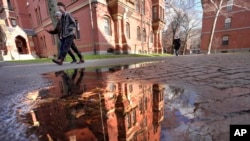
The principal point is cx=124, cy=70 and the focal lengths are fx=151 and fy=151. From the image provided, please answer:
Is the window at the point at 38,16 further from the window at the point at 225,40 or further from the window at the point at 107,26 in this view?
the window at the point at 225,40

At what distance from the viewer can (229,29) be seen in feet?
96.4

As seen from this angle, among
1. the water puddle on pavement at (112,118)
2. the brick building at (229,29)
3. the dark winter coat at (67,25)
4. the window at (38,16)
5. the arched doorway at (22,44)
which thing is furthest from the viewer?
the brick building at (229,29)

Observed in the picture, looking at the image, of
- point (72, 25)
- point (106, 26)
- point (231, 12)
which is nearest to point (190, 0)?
point (231, 12)

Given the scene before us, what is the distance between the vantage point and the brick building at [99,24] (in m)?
14.7

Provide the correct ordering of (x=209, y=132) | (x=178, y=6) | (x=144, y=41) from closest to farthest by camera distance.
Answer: (x=209, y=132)
(x=144, y=41)
(x=178, y=6)

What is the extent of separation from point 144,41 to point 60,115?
2203cm

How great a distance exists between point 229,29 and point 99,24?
Result: 2759cm

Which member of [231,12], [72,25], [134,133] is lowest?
[134,133]

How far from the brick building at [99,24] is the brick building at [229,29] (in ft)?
41.7

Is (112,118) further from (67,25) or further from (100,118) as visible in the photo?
(67,25)

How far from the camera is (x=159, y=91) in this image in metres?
1.84

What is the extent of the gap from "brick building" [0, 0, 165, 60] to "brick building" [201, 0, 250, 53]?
12.7m

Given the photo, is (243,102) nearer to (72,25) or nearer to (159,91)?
(159,91)

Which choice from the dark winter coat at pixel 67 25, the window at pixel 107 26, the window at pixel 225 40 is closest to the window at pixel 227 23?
the window at pixel 225 40
